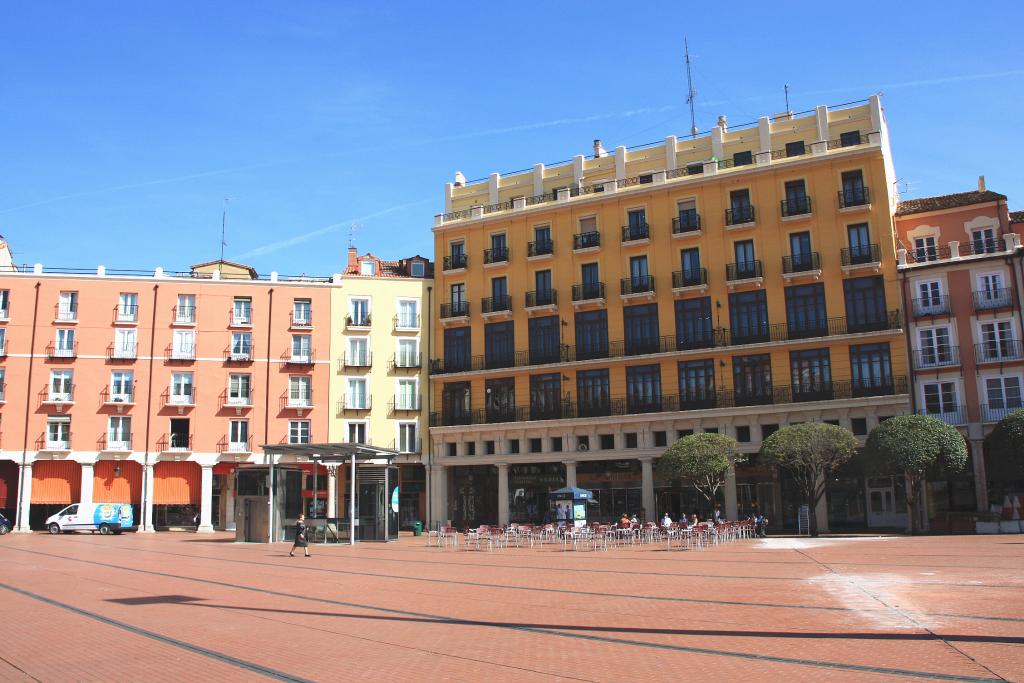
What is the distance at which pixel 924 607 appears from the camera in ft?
51.5

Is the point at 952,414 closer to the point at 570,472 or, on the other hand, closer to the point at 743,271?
the point at 743,271

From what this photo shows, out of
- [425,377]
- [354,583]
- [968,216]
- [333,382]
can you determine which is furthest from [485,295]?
[354,583]

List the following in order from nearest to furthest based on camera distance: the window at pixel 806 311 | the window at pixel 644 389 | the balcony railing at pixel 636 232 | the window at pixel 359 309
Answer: the window at pixel 806 311
the window at pixel 644 389
the balcony railing at pixel 636 232
the window at pixel 359 309

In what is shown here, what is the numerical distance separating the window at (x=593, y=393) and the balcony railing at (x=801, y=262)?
38.7 ft

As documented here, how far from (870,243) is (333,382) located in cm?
3313

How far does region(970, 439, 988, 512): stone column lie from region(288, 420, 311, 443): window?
37.8m

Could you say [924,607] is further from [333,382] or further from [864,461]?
[333,382]

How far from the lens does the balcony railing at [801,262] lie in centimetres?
4897

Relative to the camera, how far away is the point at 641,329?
174 feet

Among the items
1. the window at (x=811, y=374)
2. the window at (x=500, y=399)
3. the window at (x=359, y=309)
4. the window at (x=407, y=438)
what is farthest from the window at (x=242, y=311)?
the window at (x=811, y=374)

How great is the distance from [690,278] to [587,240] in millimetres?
7043

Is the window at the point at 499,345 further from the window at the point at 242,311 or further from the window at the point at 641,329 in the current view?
the window at the point at 242,311

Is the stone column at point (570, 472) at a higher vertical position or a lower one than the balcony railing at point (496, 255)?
lower

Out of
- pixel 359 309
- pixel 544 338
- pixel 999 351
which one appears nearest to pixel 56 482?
pixel 359 309
